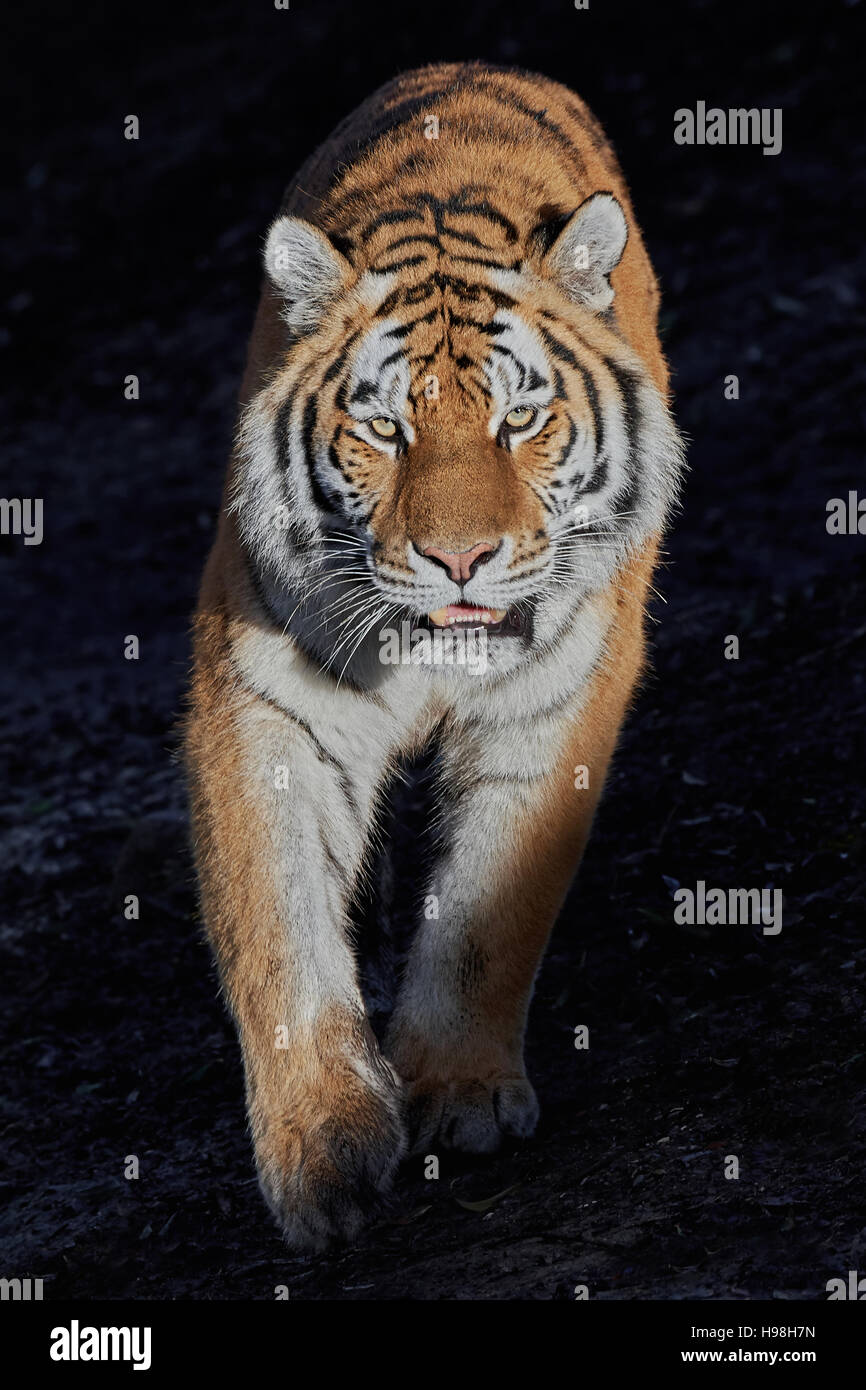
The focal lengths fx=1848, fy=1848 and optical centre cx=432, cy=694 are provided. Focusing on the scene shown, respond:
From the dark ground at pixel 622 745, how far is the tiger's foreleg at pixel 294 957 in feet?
0.58

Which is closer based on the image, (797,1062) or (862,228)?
(797,1062)

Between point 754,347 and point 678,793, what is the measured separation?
3666 mm

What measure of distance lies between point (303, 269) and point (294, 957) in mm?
1330

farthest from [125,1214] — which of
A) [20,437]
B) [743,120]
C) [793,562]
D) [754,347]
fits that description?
[743,120]

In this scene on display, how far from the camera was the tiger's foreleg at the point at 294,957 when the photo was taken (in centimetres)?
354

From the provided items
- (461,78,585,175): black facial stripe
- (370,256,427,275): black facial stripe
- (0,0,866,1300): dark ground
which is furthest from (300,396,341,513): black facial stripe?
(0,0,866,1300): dark ground

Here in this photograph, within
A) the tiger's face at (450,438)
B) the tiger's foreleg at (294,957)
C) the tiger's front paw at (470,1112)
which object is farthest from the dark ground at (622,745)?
the tiger's face at (450,438)

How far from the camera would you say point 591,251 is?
3.54 m

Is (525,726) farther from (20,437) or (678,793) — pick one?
(20,437)

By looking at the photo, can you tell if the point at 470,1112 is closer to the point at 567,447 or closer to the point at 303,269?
the point at 567,447

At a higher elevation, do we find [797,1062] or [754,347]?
[754,347]

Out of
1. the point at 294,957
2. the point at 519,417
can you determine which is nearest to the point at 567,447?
the point at 519,417

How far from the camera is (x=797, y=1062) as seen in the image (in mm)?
3828

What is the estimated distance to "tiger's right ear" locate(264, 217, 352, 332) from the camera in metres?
3.48
